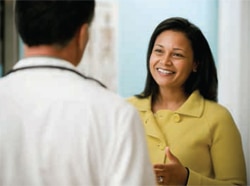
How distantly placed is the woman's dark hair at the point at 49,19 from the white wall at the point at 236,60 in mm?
1241

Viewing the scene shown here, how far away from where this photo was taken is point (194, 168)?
169 centimetres

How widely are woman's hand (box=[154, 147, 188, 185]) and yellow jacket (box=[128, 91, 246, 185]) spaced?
0.13 feet

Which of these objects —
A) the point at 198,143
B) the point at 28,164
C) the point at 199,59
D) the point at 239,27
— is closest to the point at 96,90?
the point at 28,164

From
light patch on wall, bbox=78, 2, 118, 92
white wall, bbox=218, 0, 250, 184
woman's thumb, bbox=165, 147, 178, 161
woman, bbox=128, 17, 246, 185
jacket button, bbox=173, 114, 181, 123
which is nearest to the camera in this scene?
woman's thumb, bbox=165, 147, 178, 161

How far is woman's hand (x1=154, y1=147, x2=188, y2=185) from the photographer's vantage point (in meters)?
1.55

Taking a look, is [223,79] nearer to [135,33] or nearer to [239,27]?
[239,27]

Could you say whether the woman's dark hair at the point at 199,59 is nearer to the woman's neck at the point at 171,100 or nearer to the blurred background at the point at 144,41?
the woman's neck at the point at 171,100

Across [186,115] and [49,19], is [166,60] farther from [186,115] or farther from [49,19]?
[49,19]

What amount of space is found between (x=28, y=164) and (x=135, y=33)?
1.42 m

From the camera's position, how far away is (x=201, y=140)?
167cm

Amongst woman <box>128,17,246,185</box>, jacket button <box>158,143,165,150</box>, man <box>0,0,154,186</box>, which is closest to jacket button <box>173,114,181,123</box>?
woman <box>128,17,246,185</box>

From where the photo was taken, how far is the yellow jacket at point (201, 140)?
5.40ft

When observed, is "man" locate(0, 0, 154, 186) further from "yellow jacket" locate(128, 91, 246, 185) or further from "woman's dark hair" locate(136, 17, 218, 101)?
"woman's dark hair" locate(136, 17, 218, 101)

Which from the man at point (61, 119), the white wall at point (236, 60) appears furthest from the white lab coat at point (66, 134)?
the white wall at point (236, 60)
